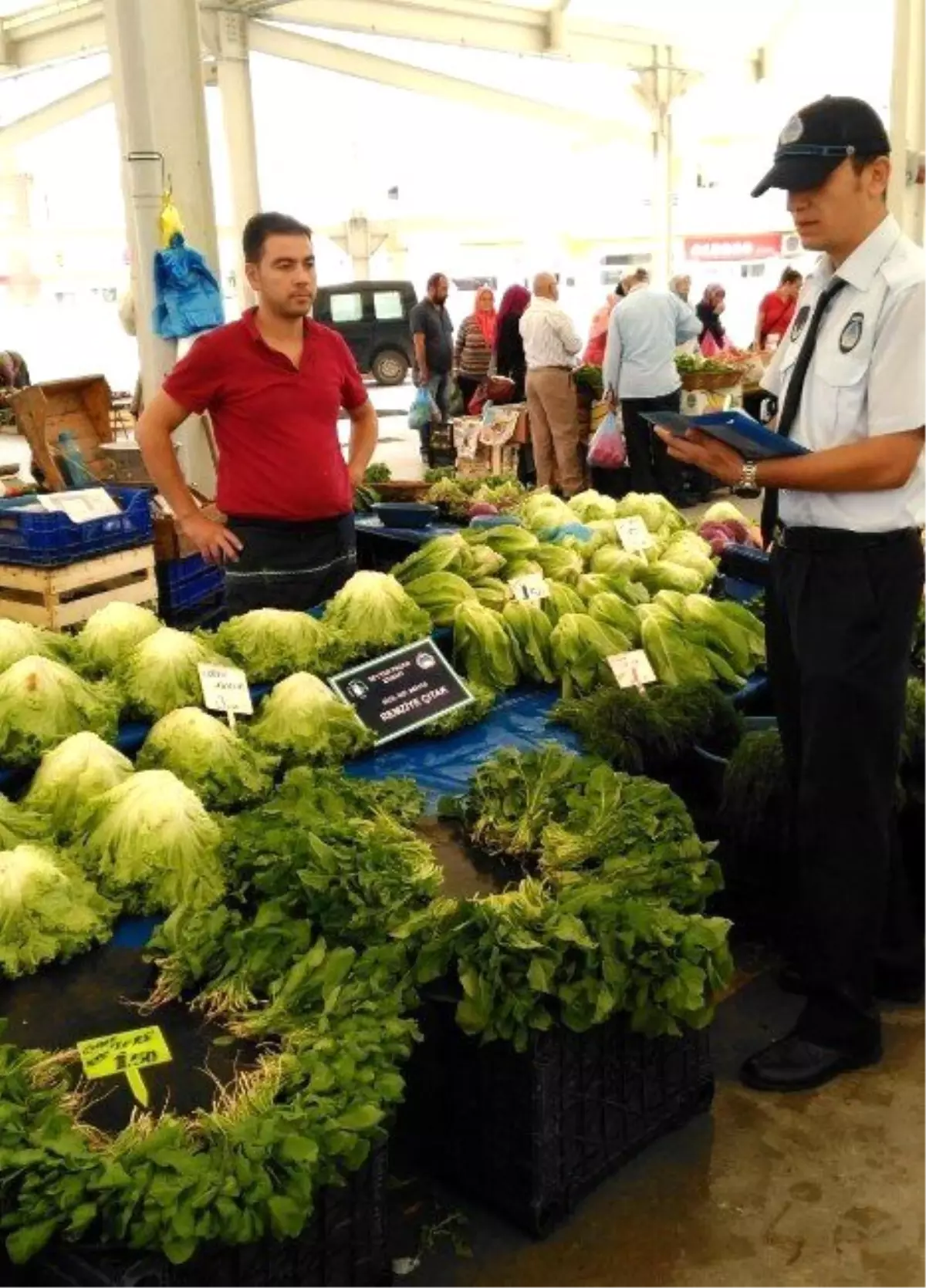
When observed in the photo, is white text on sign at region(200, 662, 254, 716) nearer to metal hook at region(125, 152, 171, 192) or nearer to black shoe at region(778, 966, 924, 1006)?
black shoe at region(778, 966, 924, 1006)

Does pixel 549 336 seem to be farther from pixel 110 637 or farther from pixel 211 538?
pixel 110 637

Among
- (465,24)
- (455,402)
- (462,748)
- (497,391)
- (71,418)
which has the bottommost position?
(462,748)

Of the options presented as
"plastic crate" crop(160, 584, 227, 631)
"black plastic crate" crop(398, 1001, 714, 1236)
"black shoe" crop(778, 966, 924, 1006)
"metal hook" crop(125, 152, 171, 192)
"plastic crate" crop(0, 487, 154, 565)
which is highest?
"metal hook" crop(125, 152, 171, 192)

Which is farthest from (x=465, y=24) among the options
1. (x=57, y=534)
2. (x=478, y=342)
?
(x=57, y=534)

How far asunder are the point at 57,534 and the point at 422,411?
8.77 metres

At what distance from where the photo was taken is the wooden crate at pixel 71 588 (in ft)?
14.9

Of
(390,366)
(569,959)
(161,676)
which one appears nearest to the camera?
(569,959)

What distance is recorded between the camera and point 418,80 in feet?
55.1

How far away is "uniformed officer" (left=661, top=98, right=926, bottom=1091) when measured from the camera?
2553 millimetres

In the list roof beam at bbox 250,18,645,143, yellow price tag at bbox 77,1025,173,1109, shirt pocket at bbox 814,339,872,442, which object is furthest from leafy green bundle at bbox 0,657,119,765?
roof beam at bbox 250,18,645,143

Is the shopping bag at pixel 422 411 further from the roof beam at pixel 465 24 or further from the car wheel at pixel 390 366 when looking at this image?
the car wheel at pixel 390 366

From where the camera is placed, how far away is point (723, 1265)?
2.44 metres

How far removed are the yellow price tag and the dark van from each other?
19901mm

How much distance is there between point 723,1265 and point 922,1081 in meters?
0.85
